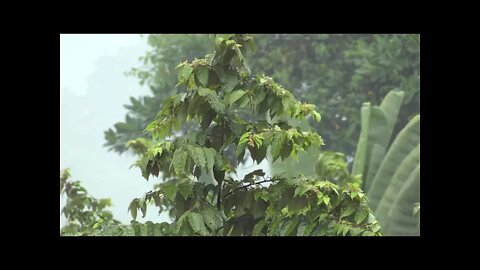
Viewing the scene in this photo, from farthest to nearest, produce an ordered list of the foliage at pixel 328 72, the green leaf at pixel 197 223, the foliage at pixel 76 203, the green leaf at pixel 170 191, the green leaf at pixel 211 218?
the foliage at pixel 328 72, the foliage at pixel 76 203, the green leaf at pixel 170 191, the green leaf at pixel 211 218, the green leaf at pixel 197 223

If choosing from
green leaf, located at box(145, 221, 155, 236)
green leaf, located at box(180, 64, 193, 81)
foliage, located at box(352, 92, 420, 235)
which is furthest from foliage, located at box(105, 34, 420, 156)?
green leaf, located at box(145, 221, 155, 236)

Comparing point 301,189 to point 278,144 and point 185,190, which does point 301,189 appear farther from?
point 185,190

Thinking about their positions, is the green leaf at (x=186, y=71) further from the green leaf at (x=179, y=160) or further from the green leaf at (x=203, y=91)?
the green leaf at (x=179, y=160)

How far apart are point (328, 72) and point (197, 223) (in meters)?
11.9

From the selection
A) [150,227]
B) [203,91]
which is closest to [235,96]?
[203,91]

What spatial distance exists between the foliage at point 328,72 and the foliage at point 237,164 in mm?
10730

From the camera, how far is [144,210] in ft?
10.2

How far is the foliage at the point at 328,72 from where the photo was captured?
45.9 ft

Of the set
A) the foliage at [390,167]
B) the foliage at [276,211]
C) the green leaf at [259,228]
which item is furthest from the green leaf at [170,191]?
the foliage at [390,167]
